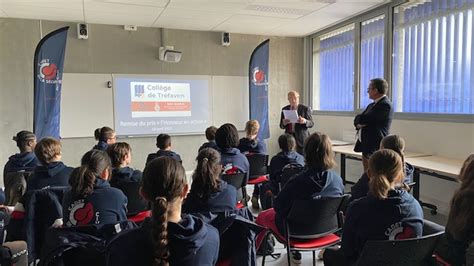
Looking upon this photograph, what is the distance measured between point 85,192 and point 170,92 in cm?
446

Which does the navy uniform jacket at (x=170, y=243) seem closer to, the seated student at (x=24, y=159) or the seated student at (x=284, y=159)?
the seated student at (x=284, y=159)

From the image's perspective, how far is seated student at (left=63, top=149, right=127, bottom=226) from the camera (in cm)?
196

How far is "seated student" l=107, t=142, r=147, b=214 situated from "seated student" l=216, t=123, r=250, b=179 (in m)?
0.75

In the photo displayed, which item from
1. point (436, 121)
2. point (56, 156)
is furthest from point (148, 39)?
point (436, 121)

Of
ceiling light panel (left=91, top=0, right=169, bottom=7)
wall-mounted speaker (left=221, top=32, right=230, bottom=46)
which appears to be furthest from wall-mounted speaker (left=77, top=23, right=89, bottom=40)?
wall-mounted speaker (left=221, top=32, right=230, bottom=46)

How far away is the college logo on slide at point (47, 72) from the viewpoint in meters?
5.32

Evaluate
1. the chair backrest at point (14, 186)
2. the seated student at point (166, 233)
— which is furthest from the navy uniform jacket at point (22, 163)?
the seated student at point (166, 233)

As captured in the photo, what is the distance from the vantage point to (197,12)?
5.15 meters

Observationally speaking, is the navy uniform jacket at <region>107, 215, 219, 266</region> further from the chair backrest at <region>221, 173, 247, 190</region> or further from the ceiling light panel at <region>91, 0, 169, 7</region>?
the ceiling light panel at <region>91, 0, 169, 7</region>

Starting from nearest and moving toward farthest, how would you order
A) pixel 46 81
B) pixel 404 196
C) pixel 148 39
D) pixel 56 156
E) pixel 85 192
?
pixel 404 196 < pixel 85 192 < pixel 56 156 < pixel 46 81 < pixel 148 39

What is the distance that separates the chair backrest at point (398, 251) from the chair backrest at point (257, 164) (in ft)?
7.75

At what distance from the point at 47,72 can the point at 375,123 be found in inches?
182

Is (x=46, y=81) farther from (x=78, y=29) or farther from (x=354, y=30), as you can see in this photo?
(x=354, y=30)

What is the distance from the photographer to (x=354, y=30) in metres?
5.65
